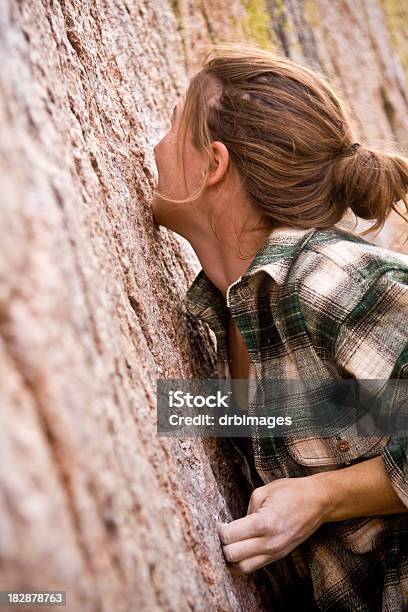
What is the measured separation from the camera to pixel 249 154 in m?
→ 1.81

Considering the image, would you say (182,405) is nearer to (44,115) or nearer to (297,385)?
(297,385)

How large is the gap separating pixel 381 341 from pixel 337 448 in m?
0.27

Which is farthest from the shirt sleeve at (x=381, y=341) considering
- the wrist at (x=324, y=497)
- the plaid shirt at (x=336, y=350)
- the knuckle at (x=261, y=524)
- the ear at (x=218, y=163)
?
the ear at (x=218, y=163)

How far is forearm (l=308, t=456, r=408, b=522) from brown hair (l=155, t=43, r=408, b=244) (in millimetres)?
620

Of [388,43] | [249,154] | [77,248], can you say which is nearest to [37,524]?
[77,248]

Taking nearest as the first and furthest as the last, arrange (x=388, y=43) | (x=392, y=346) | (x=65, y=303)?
(x=65, y=303)
(x=392, y=346)
(x=388, y=43)

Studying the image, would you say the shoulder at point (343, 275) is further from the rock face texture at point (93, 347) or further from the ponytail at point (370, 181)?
the rock face texture at point (93, 347)

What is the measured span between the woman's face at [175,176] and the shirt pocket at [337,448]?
2.17 ft

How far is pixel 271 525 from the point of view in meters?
1.42

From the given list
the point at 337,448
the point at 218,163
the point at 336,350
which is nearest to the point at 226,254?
the point at 218,163

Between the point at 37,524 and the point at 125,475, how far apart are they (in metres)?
0.25

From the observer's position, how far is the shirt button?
1.60 m

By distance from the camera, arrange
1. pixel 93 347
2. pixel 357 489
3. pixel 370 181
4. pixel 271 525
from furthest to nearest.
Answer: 1. pixel 370 181
2. pixel 357 489
3. pixel 271 525
4. pixel 93 347

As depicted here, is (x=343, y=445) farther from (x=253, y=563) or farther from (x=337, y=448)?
(x=253, y=563)
